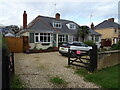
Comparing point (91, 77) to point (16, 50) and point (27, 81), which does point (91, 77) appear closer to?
point (27, 81)

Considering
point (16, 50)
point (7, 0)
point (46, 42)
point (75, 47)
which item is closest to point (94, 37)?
point (46, 42)

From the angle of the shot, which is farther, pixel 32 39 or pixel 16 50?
pixel 32 39

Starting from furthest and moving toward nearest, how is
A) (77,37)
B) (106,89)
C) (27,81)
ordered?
(77,37) → (27,81) → (106,89)

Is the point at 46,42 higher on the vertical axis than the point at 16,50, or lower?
higher

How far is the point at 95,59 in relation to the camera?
5516 mm

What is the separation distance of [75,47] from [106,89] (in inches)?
251

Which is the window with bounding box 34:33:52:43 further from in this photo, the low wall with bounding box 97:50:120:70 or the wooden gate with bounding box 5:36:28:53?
the low wall with bounding box 97:50:120:70

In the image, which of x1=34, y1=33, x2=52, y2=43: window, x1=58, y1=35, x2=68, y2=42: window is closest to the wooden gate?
x1=34, y1=33, x2=52, y2=43: window

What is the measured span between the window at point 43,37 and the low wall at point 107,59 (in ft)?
36.3

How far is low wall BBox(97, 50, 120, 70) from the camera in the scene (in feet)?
19.0

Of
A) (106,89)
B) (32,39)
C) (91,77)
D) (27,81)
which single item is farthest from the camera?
(32,39)

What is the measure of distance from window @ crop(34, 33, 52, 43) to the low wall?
11.1 metres

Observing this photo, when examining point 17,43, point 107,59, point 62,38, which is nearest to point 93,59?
point 107,59

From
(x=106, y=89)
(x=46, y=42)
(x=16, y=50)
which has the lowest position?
(x=106, y=89)
